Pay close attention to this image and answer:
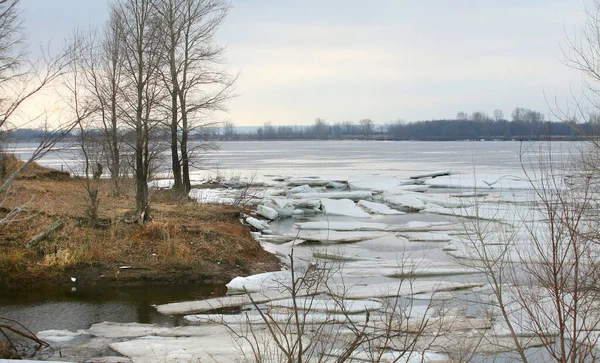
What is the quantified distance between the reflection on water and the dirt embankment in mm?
487

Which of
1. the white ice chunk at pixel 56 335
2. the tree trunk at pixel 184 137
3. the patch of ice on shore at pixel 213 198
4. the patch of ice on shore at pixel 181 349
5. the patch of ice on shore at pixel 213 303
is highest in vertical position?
the tree trunk at pixel 184 137

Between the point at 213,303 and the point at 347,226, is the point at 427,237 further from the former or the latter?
the point at 213,303

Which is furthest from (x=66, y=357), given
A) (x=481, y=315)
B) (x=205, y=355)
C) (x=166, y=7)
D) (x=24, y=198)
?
(x=166, y=7)

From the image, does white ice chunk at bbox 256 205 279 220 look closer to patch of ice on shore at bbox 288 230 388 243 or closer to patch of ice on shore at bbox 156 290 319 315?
patch of ice on shore at bbox 288 230 388 243

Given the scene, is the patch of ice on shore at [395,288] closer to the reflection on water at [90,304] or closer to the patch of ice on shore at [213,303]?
the patch of ice on shore at [213,303]

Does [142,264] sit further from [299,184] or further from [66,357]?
[299,184]

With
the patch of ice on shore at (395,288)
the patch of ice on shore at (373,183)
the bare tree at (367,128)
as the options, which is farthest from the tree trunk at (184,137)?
the bare tree at (367,128)

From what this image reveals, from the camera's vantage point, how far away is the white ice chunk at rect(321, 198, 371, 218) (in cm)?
2388

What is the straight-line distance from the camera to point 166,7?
931 inches

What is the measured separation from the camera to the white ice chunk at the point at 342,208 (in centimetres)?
2388

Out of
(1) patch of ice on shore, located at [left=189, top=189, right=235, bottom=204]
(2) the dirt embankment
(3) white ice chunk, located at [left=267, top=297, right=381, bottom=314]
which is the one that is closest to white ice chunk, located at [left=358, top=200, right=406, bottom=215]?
(1) patch of ice on shore, located at [left=189, top=189, right=235, bottom=204]

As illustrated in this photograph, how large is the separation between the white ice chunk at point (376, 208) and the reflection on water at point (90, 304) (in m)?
13.2

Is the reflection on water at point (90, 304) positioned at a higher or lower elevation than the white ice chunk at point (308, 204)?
lower

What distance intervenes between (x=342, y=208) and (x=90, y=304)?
14999 millimetres
